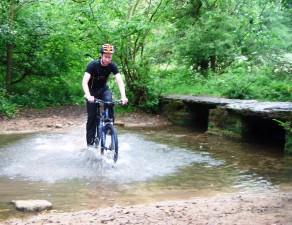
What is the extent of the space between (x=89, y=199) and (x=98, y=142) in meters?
3.06

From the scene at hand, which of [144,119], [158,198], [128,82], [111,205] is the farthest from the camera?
[128,82]

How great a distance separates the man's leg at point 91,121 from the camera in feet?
32.2

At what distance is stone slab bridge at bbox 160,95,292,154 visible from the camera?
11.0 meters

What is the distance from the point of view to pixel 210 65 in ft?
61.5

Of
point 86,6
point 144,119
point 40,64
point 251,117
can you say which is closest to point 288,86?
point 251,117

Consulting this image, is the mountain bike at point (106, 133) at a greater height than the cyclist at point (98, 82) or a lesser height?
lesser

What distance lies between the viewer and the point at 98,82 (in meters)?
9.70

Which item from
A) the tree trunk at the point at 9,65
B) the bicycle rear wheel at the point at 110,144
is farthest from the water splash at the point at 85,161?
the tree trunk at the point at 9,65

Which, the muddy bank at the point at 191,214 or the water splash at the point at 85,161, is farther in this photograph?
the water splash at the point at 85,161

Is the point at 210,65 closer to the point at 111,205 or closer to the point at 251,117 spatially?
the point at 251,117

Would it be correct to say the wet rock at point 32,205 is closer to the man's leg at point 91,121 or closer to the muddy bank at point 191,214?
the muddy bank at point 191,214

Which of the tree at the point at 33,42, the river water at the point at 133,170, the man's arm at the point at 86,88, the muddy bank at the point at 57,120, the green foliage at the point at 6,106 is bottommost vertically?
the river water at the point at 133,170

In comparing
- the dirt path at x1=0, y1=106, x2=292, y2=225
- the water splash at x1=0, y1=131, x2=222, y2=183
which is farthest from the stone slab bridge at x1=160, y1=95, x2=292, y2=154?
the dirt path at x1=0, y1=106, x2=292, y2=225

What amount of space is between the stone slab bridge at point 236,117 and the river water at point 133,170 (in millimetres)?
621
